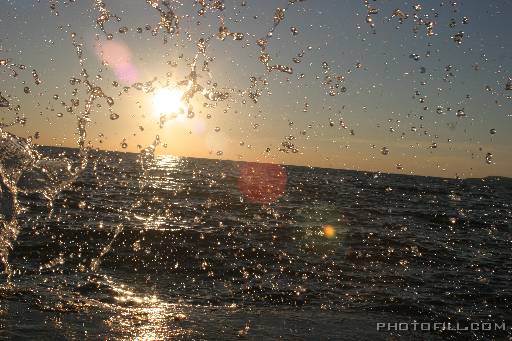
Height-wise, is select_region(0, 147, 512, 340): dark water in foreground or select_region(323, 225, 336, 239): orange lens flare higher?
select_region(323, 225, 336, 239): orange lens flare

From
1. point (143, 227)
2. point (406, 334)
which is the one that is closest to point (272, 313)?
point (406, 334)

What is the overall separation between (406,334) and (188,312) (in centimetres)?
293

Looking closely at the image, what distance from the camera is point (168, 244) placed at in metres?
12.7

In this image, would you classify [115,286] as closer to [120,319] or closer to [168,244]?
[120,319]

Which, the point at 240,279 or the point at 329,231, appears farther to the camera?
the point at 329,231

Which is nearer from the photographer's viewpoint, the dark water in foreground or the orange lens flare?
the dark water in foreground

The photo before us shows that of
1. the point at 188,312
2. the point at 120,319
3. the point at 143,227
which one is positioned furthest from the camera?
the point at 143,227

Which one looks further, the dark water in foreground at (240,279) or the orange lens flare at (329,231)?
the orange lens flare at (329,231)

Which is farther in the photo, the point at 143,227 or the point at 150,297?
the point at 143,227

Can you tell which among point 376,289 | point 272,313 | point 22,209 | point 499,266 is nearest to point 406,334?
point 272,313

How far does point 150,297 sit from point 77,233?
6.22 meters

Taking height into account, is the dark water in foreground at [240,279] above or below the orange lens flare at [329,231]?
below

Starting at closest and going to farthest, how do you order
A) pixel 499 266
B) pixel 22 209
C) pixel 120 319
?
pixel 120 319 < pixel 499 266 < pixel 22 209

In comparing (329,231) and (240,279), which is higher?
(329,231)
